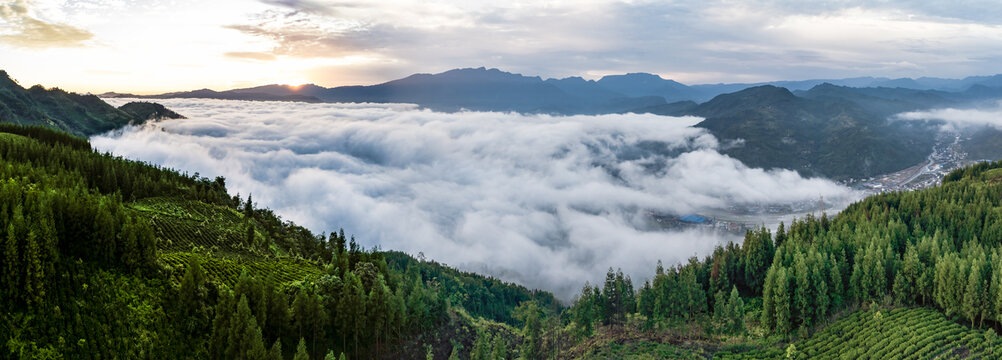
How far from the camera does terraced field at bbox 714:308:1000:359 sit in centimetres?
8719

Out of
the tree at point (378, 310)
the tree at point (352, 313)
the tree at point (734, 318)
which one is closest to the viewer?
the tree at point (352, 313)

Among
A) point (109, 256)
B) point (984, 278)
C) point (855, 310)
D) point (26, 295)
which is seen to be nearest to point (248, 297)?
point (109, 256)

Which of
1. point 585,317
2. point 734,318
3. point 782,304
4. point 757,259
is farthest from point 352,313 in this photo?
point 757,259

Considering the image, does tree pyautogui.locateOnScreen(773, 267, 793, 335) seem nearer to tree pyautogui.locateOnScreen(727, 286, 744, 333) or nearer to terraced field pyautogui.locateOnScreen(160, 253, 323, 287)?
tree pyautogui.locateOnScreen(727, 286, 744, 333)

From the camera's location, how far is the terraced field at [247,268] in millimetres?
81750

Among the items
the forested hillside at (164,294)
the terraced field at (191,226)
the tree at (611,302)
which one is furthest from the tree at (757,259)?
the terraced field at (191,226)

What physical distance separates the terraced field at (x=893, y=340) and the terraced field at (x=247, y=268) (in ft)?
266

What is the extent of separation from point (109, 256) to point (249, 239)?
51146mm

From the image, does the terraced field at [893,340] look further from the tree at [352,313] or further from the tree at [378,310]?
the tree at [352,313]

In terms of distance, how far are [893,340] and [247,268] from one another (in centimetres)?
10998

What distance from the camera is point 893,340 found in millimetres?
91562

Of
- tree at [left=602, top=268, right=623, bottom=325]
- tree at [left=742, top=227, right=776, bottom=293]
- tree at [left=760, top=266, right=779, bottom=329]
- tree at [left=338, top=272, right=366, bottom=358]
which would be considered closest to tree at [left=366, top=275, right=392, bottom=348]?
tree at [left=338, top=272, right=366, bottom=358]

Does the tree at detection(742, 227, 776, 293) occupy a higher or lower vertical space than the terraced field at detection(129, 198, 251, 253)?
lower

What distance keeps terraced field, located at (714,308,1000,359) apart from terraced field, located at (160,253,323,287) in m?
81.1
